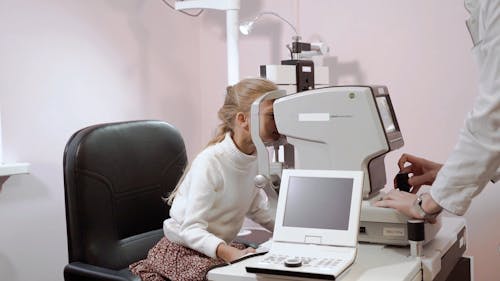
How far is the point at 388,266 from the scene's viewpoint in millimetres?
1240

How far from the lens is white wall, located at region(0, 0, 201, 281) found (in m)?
2.13

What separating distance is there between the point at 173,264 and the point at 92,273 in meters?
0.25

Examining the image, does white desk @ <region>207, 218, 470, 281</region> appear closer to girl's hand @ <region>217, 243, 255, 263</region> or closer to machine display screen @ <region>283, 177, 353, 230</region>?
machine display screen @ <region>283, 177, 353, 230</region>

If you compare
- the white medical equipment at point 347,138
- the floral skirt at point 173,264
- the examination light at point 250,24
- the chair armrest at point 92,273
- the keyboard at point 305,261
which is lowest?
the chair armrest at point 92,273

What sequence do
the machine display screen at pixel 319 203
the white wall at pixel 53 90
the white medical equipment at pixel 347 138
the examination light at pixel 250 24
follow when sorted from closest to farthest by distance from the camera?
the machine display screen at pixel 319 203
the white medical equipment at pixel 347 138
the white wall at pixel 53 90
the examination light at pixel 250 24

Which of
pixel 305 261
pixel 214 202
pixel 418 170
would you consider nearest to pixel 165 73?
pixel 214 202

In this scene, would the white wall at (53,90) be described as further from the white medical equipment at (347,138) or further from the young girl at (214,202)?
the white medical equipment at (347,138)

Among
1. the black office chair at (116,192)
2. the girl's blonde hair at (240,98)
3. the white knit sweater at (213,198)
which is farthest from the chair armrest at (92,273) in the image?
the girl's blonde hair at (240,98)

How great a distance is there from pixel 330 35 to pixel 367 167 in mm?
1507

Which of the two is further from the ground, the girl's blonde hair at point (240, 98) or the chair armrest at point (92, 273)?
the girl's blonde hair at point (240, 98)

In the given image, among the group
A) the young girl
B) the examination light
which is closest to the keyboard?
the young girl

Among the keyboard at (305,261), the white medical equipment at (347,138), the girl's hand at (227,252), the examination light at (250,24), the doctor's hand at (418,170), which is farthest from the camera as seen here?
the examination light at (250,24)

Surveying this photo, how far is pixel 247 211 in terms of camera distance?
5.96 ft

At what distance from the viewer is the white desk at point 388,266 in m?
1.18
